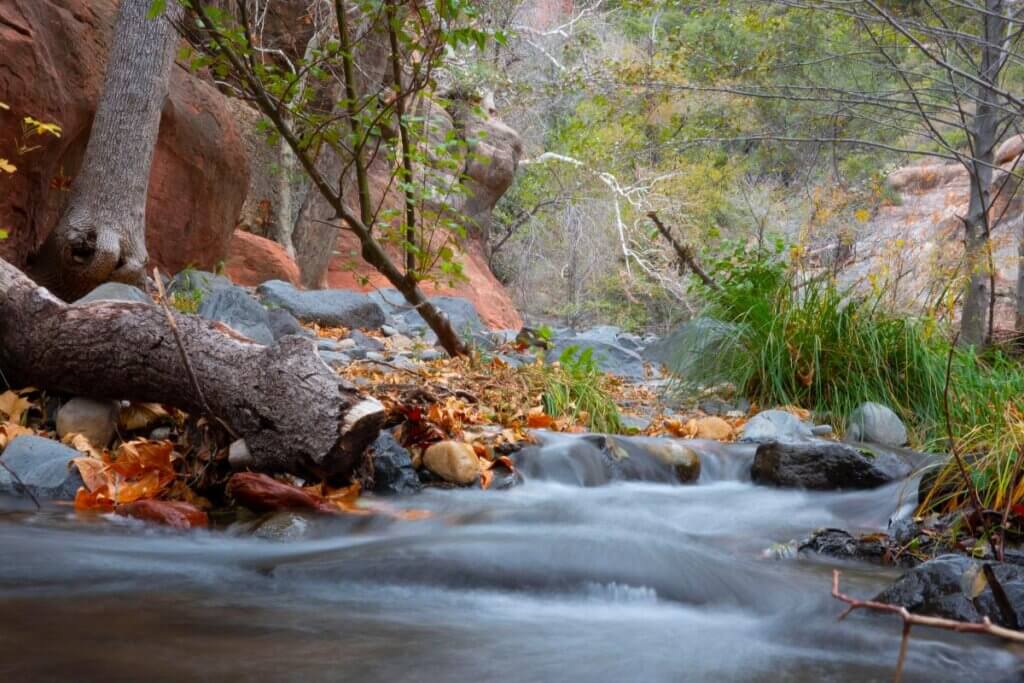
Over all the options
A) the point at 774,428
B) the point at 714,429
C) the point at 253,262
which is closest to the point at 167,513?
the point at 714,429

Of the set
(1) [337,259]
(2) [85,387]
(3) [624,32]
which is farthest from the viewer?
(3) [624,32]

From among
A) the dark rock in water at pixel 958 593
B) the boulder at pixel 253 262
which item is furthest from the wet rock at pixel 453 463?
the boulder at pixel 253 262

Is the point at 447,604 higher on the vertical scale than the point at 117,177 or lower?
lower

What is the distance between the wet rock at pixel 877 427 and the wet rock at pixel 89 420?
4427 mm

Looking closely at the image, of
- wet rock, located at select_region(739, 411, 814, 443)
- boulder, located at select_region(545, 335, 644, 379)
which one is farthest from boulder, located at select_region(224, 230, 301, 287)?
wet rock, located at select_region(739, 411, 814, 443)

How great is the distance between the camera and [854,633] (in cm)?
245

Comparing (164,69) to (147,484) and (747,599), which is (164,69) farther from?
(747,599)

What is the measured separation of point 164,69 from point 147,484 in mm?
4191

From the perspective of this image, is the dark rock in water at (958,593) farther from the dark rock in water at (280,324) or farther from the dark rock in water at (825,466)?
the dark rock in water at (280,324)

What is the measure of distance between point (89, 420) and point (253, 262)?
716 cm

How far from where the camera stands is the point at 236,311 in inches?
261

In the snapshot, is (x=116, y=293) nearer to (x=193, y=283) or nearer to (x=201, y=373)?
(x=201, y=373)

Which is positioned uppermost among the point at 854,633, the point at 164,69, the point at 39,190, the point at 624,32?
the point at 624,32

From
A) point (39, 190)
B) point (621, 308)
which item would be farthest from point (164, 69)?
point (621, 308)
